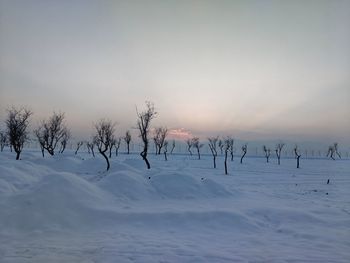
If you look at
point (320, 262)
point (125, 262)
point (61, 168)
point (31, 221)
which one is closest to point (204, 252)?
point (125, 262)

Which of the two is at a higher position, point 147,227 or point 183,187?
point 183,187

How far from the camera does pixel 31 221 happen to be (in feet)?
43.8

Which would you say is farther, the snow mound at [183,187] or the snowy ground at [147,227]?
the snow mound at [183,187]

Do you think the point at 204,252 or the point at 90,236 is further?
the point at 90,236

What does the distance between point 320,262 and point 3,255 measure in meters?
8.62

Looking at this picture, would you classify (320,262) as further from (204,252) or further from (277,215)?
(277,215)

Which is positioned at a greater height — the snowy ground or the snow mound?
the snow mound

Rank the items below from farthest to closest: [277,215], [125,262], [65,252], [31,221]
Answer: [277,215], [31,221], [65,252], [125,262]

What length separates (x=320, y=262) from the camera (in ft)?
30.7

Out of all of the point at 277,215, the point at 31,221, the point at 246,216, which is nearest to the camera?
the point at 31,221

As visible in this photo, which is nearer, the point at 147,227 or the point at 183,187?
the point at 147,227

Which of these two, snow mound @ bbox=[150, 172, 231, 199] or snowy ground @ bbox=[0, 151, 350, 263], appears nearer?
snowy ground @ bbox=[0, 151, 350, 263]

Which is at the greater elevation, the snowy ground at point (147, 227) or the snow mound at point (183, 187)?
the snow mound at point (183, 187)

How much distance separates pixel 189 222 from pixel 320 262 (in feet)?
19.6
